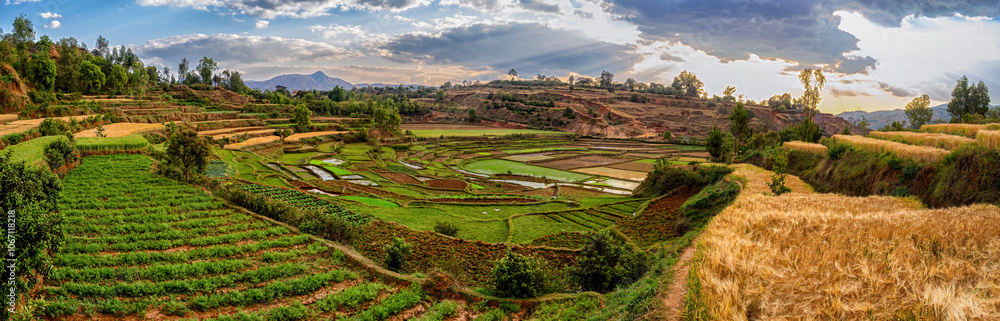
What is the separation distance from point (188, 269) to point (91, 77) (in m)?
68.2

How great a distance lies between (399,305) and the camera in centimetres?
1108

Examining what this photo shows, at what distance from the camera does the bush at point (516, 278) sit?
12258 millimetres

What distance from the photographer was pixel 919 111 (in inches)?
2512

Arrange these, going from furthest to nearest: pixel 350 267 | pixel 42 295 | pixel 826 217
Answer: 1. pixel 350 267
2. pixel 42 295
3. pixel 826 217

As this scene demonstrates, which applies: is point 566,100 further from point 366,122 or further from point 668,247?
point 668,247

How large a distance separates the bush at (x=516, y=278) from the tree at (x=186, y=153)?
20.8m

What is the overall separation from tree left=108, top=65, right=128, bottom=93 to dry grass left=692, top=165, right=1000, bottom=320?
85.4m

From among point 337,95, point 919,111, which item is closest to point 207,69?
point 337,95

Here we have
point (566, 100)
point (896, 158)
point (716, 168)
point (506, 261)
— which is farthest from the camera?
point (566, 100)

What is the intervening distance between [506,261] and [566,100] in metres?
134

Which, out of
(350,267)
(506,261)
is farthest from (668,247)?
(350,267)

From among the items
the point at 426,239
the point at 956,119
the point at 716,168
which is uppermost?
the point at 956,119

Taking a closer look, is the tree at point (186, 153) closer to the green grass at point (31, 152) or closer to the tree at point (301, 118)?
the green grass at point (31, 152)

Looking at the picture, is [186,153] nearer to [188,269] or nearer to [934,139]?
[188,269]
